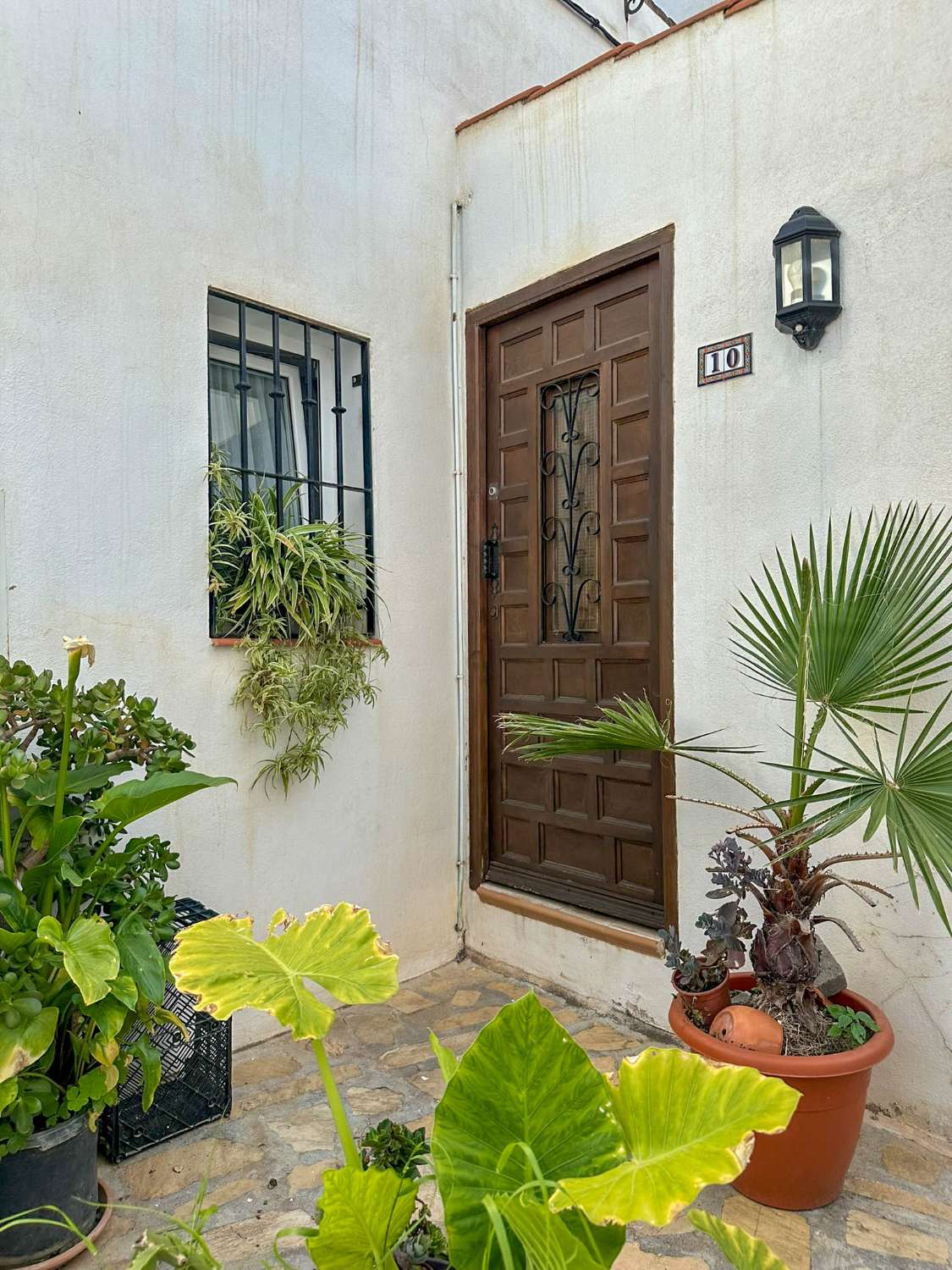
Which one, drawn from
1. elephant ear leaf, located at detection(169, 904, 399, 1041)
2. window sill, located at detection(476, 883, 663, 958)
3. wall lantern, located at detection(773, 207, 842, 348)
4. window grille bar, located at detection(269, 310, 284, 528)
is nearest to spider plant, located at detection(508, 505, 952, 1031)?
wall lantern, located at detection(773, 207, 842, 348)

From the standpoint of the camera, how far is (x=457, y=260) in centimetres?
357

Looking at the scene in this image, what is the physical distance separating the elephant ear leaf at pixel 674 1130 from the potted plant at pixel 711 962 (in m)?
1.14

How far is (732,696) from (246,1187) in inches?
70.5

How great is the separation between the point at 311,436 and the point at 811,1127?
2498mm

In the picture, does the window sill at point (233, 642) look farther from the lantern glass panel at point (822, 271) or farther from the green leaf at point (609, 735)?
the lantern glass panel at point (822, 271)

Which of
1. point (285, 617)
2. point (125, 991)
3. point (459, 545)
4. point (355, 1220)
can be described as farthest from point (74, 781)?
point (459, 545)

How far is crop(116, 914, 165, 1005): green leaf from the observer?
1850mm

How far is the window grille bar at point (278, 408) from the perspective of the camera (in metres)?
3.02

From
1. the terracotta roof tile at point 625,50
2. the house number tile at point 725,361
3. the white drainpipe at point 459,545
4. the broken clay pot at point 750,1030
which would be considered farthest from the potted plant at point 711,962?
the terracotta roof tile at point 625,50

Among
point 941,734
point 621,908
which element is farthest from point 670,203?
point 621,908

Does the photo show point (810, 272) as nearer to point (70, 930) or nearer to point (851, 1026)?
point (851, 1026)

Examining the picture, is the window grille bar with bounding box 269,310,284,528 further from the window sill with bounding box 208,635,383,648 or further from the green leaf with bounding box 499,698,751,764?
the green leaf with bounding box 499,698,751,764

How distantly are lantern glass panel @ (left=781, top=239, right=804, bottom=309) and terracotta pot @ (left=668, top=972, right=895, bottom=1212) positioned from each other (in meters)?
1.88

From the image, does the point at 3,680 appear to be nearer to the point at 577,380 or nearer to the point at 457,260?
the point at 577,380
